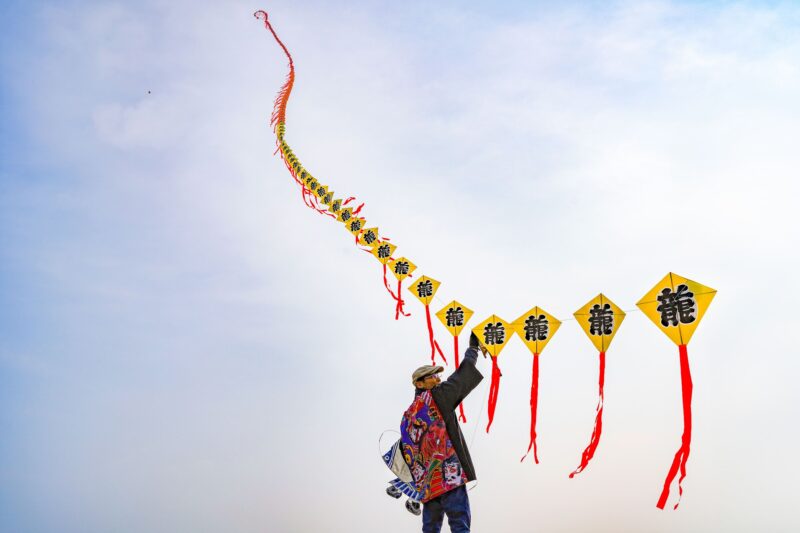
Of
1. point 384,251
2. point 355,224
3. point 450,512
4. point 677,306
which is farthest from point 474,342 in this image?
point 355,224

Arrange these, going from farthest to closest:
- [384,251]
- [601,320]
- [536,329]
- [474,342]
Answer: [384,251]
[536,329]
[601,320]
[474,342]

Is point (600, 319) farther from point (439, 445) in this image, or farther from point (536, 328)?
point (439, 445)

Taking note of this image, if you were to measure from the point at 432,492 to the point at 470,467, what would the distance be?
1.58ft

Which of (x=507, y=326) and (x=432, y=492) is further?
(x=507, y=326)

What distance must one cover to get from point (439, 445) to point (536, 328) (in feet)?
9.94

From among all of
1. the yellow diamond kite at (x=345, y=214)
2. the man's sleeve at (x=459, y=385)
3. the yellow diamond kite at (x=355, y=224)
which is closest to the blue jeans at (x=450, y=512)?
the man's sleeve at (x=459, y=385)

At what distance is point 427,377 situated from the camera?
6438 millimetres

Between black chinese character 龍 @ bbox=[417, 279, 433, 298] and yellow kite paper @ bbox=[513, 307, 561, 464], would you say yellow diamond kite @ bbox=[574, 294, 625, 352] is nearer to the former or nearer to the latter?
yellow kite paper @ bbox=[513, 307, 561, 464]

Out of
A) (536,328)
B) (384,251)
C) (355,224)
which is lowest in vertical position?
(536,328)

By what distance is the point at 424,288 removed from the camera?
39.4 feet

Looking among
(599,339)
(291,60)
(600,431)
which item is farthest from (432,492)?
(291,60)

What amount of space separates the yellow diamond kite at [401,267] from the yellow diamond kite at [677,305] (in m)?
6.22

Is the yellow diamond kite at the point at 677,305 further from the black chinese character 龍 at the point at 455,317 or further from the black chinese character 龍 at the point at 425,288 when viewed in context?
the black chinese character 龍 at the point at 425,288

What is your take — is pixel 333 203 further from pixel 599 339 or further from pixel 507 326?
pixel 599 339
